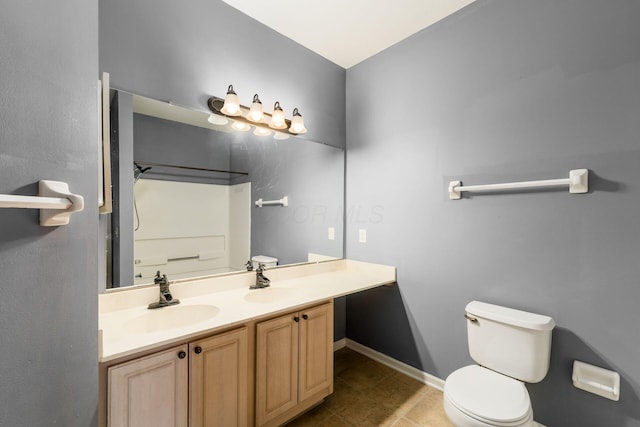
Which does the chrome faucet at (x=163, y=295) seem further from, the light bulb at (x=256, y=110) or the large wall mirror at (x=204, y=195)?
the light bulb at (x=256, y=110)

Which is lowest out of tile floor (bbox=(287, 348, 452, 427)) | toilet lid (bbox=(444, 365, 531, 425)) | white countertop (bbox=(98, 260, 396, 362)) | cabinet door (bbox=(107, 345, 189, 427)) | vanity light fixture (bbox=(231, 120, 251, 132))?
tile floor (bbox=(287, 348, 452, 427))

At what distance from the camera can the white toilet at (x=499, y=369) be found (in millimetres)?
1227

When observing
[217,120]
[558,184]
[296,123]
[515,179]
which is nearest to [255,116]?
[217,120]

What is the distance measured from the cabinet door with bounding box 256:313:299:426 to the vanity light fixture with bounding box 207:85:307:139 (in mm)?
1292

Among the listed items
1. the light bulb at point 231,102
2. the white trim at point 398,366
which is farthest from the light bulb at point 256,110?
the white trim at point 398,366

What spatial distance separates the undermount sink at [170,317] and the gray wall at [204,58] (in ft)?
3.88

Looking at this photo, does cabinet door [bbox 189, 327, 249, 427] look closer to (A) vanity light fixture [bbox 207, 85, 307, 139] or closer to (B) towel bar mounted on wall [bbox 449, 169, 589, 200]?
(A) vanity light fixture [bbox 207, 85, 307, 139]

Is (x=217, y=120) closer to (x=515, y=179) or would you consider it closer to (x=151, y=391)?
(x=151, y=391)

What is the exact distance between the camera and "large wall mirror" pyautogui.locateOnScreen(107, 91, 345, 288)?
1.53 meters

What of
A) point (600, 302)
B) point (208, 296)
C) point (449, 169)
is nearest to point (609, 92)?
point (449, 169)

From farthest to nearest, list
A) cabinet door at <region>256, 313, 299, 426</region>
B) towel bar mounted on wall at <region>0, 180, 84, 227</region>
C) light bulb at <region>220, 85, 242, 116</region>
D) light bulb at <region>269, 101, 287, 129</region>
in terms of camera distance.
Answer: light bulb at <region>269, 101, 287, 129</region>, light bulb at <region>220, 85, 242, 116</region>, cabinet door at <region>256, 313, 299, 426</region>, towel bar mounted on wall at <region>0, 180, 84, 227</region>

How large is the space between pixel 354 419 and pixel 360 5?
8.63ft

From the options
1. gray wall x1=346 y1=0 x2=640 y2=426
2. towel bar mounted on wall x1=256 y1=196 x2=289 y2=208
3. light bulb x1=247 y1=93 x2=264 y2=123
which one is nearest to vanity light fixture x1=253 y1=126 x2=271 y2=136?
light bulb x1=247 y1=93 x2=264 y2=123

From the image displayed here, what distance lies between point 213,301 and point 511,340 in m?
1.65
